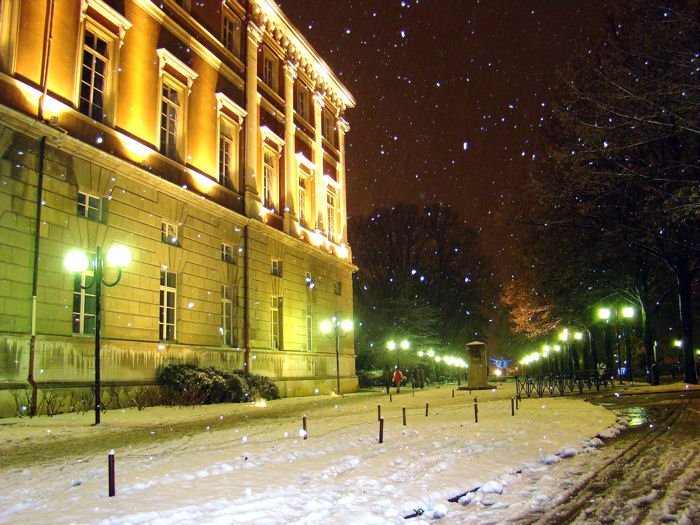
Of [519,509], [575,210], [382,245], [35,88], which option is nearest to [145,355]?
[35,88]

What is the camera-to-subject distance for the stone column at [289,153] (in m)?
33.6

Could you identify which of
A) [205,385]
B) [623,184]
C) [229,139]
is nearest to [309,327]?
[229,139]

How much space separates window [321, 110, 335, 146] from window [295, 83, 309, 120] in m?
2.94

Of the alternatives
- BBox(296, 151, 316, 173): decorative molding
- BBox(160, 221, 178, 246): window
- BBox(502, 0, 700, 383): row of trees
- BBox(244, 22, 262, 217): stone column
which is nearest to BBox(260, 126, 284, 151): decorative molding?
BBox(244, 22, 262, 217): stone column

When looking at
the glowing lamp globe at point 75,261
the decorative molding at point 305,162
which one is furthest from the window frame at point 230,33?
the glowing lamp globe at point 75,261

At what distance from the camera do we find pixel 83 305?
58.9 ft

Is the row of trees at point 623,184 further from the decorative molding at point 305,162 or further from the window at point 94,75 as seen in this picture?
the window at point 94,75

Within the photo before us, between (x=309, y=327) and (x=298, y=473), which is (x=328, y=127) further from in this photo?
(x=298, y=473)

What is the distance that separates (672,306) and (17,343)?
2058 inches

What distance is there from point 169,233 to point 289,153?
13169mm

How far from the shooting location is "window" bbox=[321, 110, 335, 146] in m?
41.5

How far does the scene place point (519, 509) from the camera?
259 inches

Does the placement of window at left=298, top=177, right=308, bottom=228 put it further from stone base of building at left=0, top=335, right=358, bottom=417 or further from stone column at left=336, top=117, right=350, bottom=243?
stone base of building at left=0, top=335, right=358, bottom=417

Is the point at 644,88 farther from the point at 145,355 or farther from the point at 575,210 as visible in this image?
the point at 145,355
